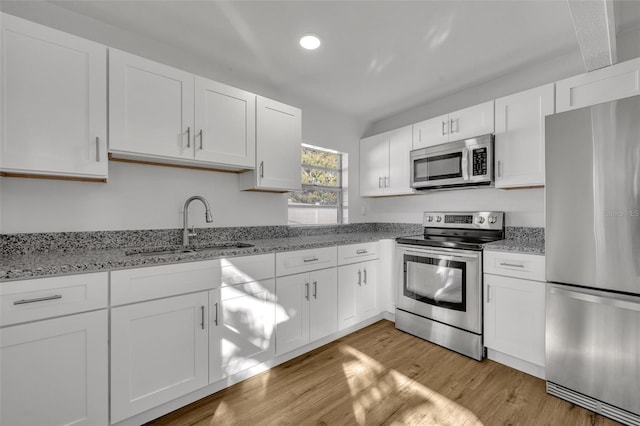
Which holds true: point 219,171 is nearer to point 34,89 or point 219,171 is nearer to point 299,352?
point 34,89

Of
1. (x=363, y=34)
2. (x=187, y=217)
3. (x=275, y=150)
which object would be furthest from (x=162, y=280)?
(x=363, y=34)

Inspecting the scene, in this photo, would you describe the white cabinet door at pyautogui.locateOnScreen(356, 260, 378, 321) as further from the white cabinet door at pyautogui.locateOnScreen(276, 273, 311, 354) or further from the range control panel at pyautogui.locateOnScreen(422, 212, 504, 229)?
the range control panel at pyautogui.locateOnScreen(422, 212, 504, 229)

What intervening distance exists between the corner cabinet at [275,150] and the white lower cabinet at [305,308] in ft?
2.86

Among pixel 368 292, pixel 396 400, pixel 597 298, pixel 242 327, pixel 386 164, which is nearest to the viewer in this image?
pixel 597 298

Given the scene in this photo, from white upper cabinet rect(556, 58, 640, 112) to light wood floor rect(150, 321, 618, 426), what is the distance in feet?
6.79

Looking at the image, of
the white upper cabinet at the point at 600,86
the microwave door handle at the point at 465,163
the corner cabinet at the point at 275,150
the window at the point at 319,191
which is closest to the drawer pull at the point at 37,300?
A: the corner cabinet at the point at 275,150

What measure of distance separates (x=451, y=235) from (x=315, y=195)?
1.65 metres

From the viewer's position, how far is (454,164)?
8.89 feet

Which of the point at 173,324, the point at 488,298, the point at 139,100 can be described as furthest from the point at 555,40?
the point at 173,324

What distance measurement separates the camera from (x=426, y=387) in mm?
1938

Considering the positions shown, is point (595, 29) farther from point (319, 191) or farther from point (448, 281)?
point (319, 191)

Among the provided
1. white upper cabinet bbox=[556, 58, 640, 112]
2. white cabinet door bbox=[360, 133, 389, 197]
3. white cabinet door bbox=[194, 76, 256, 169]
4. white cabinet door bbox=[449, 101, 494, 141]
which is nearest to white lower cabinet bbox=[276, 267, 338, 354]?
white cabinet door bbox=[194, 76, 256, 169]

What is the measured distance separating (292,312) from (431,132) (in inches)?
90.6

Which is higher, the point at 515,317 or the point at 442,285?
the point at 442,285
